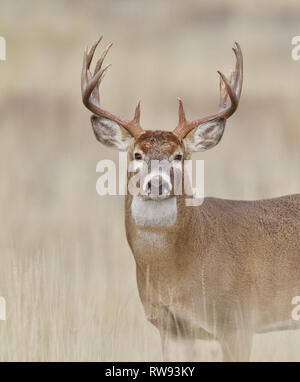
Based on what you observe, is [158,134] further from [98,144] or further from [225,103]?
[98,144]

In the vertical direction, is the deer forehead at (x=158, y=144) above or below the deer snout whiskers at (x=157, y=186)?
above

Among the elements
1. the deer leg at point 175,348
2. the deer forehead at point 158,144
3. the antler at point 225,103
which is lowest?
the deer leg at point 175,348

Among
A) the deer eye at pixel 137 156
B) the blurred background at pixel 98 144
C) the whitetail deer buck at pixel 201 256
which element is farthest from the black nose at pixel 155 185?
the blurred background at pixel 98 144

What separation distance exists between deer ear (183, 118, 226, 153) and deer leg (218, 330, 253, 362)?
50.7 inches

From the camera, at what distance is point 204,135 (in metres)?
8.21

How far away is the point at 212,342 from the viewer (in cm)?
822

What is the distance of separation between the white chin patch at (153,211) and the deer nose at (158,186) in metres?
0.25

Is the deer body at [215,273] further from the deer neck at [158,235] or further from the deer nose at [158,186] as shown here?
the deer nose at [158,186]

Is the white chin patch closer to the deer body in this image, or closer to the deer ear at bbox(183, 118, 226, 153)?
the deer body

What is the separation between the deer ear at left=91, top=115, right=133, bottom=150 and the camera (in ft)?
26.7

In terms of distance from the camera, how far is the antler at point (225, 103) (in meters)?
8.09

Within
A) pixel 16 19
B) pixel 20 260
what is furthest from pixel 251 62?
pixel 20 260
